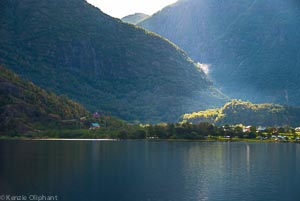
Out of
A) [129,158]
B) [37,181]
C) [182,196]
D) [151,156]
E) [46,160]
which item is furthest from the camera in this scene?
[151,156]

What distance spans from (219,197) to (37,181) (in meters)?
39.2

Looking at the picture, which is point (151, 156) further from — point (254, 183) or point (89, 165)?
point (254, 183)

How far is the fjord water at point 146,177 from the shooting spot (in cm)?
9250

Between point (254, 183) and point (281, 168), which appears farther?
point (281, 168)

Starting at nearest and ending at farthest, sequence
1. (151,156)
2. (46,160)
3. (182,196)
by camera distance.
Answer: (182,196)
(46,160)
(151,156)

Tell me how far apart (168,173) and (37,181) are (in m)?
38.0

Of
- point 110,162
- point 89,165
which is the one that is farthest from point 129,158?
point 89,165

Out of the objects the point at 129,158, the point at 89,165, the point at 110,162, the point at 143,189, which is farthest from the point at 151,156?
the point at 143,189

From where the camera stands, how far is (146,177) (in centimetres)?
11538

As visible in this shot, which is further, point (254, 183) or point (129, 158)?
point (129, 158)

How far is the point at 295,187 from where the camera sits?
105 metres

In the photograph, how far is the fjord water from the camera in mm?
92500

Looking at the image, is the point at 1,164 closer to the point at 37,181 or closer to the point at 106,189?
the point at 37,181

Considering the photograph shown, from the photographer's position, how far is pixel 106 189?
96.5 m
